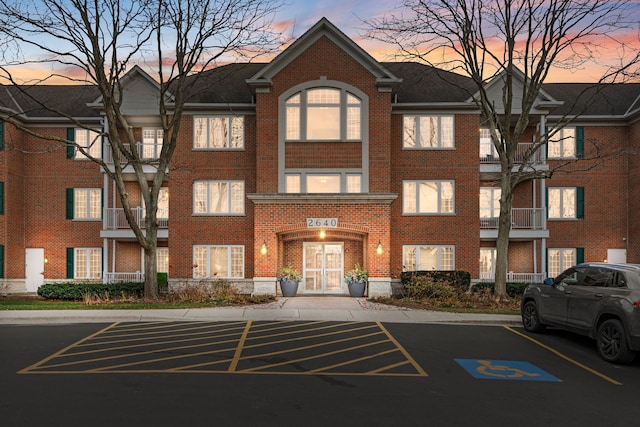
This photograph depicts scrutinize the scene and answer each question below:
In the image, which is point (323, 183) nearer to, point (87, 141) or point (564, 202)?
point (87, 141)

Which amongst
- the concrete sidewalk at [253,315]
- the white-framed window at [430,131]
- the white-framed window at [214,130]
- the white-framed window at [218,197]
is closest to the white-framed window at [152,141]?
the white-framed window at [214,130]

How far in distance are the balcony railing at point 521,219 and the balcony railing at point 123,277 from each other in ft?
54.7

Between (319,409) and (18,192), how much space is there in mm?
25165

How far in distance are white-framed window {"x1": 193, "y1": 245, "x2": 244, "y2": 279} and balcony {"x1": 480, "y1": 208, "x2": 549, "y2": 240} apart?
1140 centimetres

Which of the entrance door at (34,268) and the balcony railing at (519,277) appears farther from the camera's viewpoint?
the entrance door at (34,268)

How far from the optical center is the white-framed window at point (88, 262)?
27.3 m

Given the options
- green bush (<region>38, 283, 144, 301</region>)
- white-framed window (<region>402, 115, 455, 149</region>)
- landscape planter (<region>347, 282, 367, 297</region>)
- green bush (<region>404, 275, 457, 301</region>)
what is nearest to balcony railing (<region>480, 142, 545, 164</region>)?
white-framed window (<region>402, 115, 455, 149</region>)

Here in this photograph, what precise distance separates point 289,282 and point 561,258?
14.2 m

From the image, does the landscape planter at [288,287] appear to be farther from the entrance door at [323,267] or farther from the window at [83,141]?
the window at [83,141]

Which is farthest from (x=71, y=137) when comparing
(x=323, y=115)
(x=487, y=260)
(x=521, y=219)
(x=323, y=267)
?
(x=521, y=219)

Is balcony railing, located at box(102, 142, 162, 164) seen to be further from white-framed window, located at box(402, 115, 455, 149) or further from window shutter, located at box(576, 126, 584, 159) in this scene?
window shutter, located at box(576, 126, 584, 159)

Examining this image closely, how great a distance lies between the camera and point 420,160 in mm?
24859

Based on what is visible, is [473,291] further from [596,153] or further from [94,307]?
[94,307]

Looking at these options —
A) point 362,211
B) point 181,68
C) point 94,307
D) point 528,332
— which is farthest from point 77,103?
point 528,332
